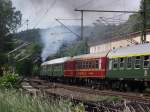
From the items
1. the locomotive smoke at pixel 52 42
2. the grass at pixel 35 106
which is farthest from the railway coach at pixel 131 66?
the locomotive smoke at pixel 52 42

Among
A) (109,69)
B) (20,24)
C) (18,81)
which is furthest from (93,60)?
(20,24)

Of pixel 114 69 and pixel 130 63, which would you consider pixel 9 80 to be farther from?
pixel 114 69

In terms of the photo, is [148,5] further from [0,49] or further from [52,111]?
[52,111]

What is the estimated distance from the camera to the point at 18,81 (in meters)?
22.3

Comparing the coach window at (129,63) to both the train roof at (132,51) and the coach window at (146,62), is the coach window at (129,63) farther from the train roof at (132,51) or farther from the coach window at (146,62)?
the coach window at (146,62)

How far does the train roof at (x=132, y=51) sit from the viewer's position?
27513 mm

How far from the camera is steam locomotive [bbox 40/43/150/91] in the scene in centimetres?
2788

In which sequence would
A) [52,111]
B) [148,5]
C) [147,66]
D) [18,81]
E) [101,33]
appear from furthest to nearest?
[101,33] < [148,5] < [147,66] < [18,81] < [52,111]

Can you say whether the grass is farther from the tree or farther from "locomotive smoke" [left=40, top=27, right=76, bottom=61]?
"locomotive smoke" [left=40, top=27, right=76, bottom=61]

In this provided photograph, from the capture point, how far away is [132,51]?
2984cm

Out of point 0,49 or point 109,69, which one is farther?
point 0,49

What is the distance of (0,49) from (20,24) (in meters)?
23.9

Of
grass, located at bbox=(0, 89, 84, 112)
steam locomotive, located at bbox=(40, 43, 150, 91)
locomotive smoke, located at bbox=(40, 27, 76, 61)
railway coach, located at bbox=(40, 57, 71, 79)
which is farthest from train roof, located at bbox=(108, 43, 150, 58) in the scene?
locomotive smoke, located at bbox=(40, 27, 76, 61)

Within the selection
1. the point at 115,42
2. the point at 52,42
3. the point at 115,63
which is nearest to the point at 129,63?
the point at 115,63
